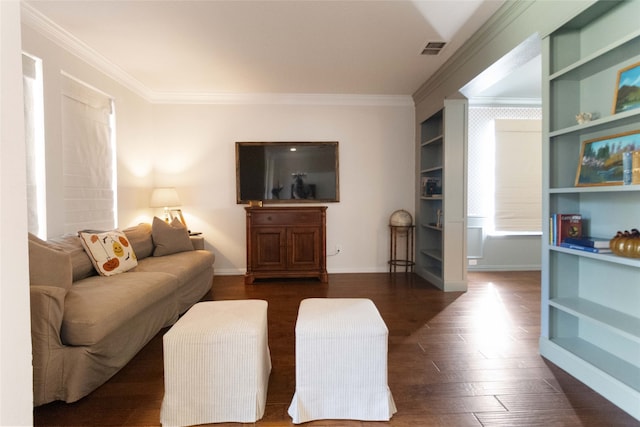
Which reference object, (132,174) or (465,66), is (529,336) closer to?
(465,66)

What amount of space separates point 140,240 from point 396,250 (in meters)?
3.27

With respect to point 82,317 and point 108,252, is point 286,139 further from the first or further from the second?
point 82,317

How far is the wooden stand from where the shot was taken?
4.67 metres

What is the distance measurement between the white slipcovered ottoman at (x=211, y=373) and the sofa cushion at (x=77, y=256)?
1436mm

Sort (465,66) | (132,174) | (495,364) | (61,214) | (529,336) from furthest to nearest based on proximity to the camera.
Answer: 1. (132,174)
2. (465,66)
3. (61,214)
4. (529,336)
5. (495,364)

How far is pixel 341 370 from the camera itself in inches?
60.6

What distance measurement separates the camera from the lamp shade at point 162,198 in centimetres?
416

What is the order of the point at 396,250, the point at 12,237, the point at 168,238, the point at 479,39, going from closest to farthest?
1. the point at 12,237
2. the point at 479,39
3. the point at 168,238
4. the point at 396,250

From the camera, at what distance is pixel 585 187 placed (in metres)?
1.91

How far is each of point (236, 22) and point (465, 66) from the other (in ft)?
7.01

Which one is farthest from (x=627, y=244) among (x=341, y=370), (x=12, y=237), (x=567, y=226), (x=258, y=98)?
(x=258, y=98)

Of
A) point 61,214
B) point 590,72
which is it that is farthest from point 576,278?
point 61,214

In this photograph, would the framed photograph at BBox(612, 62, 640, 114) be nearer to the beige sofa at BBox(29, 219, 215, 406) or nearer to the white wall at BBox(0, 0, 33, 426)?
the white wall at BBox(0, 0, 33, 426)

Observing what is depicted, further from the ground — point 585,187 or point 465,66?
point 465,66
